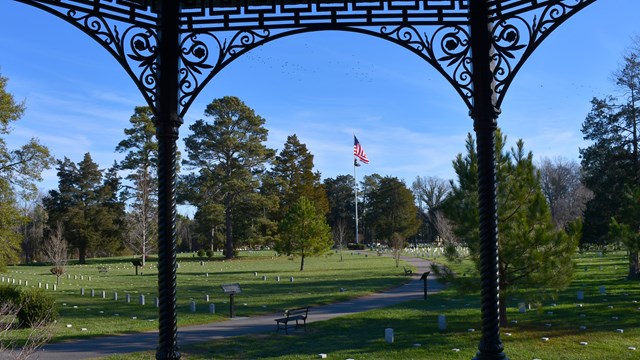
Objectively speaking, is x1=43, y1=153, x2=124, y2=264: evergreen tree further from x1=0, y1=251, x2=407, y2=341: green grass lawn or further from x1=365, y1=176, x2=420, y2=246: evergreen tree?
x1=365, y1=176, x2=420, y2=246: evergreen tree

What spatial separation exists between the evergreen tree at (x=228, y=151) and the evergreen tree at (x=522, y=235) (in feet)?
136

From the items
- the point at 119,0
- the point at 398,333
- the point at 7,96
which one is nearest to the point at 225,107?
the point at 7,96

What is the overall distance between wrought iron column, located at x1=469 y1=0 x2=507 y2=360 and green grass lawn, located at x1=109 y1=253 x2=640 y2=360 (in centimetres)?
706

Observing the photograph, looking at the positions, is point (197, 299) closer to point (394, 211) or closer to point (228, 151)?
point (228, 151)

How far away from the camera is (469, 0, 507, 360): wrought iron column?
4320 mm

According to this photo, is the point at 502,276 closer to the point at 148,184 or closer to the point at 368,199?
the point at 148,184

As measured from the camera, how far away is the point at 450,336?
520 inches

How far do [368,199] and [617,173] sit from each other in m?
59.6

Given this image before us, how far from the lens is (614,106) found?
30.4 meters

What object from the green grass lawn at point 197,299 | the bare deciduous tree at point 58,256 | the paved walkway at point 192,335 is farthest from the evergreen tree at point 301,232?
the paved walkway at point 192,335

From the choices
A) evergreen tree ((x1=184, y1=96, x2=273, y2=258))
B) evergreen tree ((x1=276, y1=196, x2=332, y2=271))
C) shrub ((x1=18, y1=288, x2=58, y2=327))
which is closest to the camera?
shrub ((x1=18, y1=288, x2=58, y2=327))

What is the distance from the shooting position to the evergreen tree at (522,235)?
1351cm

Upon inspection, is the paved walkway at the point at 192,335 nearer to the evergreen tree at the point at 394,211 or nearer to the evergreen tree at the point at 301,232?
the evergreen tree at the point at 301,232

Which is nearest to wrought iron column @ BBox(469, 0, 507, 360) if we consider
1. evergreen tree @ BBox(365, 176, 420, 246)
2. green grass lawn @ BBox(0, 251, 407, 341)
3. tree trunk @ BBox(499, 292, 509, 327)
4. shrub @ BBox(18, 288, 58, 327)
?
green grass lawn @ BBox(0, 251, 407, 341)
